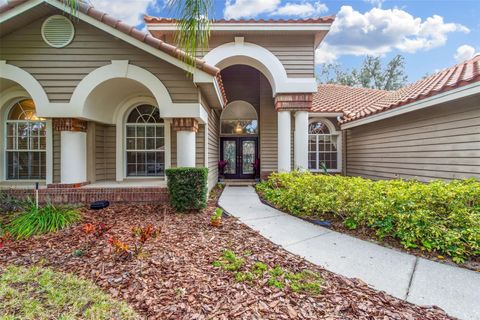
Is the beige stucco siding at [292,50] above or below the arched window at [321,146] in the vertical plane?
above

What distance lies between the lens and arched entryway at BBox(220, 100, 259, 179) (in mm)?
12719

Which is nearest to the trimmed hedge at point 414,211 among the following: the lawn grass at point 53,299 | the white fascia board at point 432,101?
the white fascia board at point 432,101

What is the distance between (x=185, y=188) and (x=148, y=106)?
392cm

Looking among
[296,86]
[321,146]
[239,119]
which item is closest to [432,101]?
[296,86]

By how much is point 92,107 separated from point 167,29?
14.9 feet

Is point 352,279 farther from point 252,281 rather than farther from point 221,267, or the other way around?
point 221,267

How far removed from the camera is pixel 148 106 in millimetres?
8195

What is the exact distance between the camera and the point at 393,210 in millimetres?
4219

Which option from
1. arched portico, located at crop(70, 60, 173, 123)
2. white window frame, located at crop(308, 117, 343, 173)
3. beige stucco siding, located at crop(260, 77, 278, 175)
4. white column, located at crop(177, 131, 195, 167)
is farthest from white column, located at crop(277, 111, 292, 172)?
arched portico, located at crop(70, 60, 173, 123)

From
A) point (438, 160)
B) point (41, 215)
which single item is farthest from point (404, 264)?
point (41, 215)

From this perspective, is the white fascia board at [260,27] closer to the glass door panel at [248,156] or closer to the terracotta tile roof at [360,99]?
the terracotta tile roof at [360,99]

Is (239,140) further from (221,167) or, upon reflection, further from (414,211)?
(414,211)

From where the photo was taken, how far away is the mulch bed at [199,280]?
7.59ft

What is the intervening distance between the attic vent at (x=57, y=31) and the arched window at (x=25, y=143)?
2.44m
